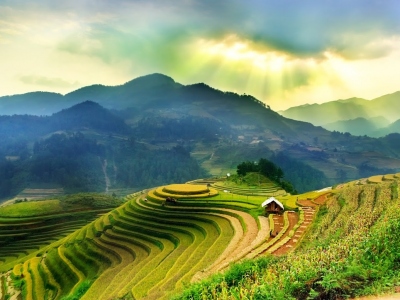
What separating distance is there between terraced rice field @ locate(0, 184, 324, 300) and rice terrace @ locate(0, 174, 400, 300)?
0.09 metres

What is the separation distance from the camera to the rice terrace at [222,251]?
8195 millimetres

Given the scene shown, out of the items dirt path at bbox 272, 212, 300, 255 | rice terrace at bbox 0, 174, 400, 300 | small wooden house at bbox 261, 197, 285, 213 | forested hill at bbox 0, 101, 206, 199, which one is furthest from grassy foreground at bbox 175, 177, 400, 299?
forested hill at bbox 0, 101, 206, 199

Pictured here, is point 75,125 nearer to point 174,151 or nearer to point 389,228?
point 174,151

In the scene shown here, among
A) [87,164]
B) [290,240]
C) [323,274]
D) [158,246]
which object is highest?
[87,164]

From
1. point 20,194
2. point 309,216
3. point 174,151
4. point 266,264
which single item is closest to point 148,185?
point 174,151

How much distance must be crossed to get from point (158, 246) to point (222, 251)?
27.1 feet

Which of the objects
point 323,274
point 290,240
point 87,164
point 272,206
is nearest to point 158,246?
point 272,206

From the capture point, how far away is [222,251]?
17125 millimetres

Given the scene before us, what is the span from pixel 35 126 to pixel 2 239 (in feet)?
558

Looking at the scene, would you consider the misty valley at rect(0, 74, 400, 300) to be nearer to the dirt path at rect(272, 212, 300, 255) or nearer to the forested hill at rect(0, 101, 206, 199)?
the dirt path at rect(272, 212, 300, 255)

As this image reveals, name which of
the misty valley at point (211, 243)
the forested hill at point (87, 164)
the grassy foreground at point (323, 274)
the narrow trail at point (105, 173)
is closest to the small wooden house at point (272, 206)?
the misty valley at point (211, 243)

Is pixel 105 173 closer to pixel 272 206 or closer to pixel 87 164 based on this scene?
pixel 87 164

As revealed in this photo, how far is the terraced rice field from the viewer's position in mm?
15531

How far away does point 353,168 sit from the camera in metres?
134
